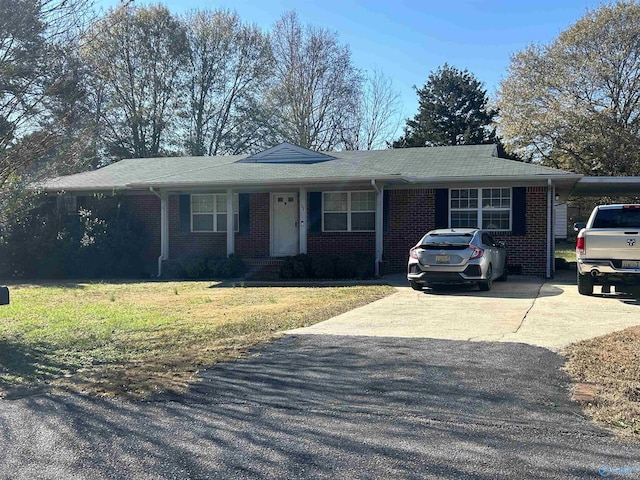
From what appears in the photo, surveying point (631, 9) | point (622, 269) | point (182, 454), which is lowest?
point (182, 454)

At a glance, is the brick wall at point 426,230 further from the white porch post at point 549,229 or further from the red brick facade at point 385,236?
the white porch post at point 549,229

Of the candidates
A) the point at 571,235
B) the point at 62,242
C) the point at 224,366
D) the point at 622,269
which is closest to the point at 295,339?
the point at 224,366

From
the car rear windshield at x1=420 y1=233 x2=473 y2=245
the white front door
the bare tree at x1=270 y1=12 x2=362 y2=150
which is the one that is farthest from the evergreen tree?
the car rear windshield at x1=420 y1=233 x2=473 y2=245

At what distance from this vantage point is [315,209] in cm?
1794

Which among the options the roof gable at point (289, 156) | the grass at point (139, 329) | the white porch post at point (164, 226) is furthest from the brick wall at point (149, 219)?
the grass at point (139, 329)

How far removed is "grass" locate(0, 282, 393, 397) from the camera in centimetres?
605

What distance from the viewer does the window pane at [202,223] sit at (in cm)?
1905

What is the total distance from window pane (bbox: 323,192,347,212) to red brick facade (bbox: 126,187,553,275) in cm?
80

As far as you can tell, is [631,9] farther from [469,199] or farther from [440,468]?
[440,468]

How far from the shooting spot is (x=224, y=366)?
20.5ft

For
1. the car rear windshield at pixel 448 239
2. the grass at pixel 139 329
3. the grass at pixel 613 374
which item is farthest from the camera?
the car rear windshield at pixel 448 239

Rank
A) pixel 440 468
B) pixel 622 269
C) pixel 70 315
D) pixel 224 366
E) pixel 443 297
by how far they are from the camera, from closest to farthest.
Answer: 1. pixel 440 468
2. pixel 224 366
3. pixel 70 315
4. pixel 622 269
5. pixel 443 297

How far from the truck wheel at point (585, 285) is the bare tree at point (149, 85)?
31206 millimetres

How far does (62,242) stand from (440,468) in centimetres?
1656
